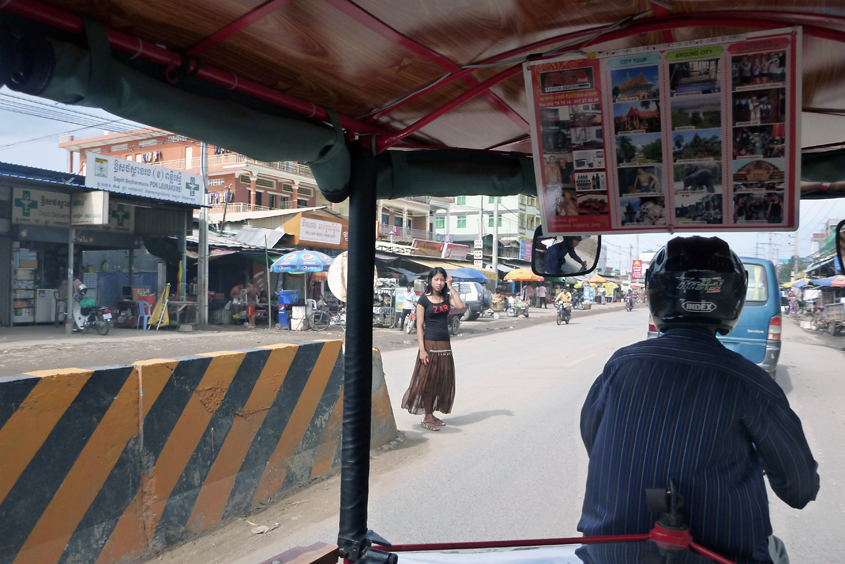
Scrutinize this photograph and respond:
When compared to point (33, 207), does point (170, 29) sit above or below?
below

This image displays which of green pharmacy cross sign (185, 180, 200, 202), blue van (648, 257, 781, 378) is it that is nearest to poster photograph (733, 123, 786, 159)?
blue van (648, 257, 781, 378)

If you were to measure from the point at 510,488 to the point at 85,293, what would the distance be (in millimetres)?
17132

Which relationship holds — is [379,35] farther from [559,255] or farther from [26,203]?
[26,203]

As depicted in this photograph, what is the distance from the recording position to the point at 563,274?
2805 mm

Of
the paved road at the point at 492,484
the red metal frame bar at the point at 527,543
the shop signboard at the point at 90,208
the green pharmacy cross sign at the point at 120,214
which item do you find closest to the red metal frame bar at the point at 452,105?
the red metal frame bar at the point at 527,543

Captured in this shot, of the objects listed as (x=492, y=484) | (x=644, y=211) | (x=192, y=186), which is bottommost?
(x=492, y=484)

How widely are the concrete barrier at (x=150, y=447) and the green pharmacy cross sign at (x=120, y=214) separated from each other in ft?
54.8

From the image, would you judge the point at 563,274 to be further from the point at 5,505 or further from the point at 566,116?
the point at 5,505

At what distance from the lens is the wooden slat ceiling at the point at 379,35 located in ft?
5.58

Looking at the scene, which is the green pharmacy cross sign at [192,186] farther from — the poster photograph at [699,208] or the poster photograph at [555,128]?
the poster photograph at [699,208]

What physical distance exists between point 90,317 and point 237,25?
58.9ft

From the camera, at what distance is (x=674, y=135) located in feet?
7.33

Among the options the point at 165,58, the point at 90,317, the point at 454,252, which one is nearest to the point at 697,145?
the point at 165,58

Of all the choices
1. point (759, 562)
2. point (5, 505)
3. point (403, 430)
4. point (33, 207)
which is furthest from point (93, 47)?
point (33, 207)
